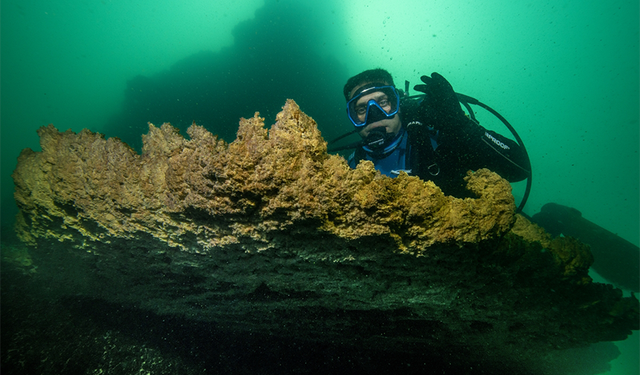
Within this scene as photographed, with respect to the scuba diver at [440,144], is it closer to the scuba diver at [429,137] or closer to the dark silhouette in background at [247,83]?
the scuba diver at [429,137]

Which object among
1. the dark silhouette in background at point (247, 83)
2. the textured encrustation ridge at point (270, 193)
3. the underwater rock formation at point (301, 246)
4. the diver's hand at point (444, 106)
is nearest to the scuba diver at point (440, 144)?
the diver's hand at point (444, 106)

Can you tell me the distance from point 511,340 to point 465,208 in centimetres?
204

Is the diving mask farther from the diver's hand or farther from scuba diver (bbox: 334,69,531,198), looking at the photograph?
the diver's hand

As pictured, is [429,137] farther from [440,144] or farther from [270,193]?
[270,193]

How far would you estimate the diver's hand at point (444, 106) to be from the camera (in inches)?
103

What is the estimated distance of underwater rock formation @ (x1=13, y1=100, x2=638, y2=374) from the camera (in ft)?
3.06

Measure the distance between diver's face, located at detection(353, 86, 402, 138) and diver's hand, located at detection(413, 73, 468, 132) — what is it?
33.1 inches

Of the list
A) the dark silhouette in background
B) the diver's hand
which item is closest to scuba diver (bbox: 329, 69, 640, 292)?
the diver's hand

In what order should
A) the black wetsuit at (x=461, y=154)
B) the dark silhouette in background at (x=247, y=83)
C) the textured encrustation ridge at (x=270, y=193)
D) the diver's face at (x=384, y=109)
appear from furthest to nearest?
the dark silhouette in background at (x=247, y=83) < the diver's face at (x=384, y=109) < the black wetsuit at (x=461, y=154) < the textured encrustation ridge at (x=270, y=193)

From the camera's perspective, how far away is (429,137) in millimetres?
2908

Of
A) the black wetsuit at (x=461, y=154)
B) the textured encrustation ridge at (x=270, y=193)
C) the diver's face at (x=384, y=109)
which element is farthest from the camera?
the diver's face at (x=384, y=109)

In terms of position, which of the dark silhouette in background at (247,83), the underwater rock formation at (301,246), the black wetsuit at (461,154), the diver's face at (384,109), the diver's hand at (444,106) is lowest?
the underwater rock formation at (301,246)

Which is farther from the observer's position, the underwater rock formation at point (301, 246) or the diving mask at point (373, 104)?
the diving mask at point (373, 104)

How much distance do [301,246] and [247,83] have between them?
16.8 meters
